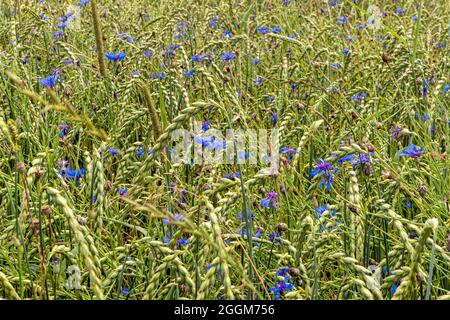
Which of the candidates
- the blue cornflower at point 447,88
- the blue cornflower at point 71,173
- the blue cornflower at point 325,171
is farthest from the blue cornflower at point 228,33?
the blue cornflower at point 325,171

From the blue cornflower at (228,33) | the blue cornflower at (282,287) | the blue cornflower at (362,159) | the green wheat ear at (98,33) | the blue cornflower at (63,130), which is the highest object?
the blue cornflower at (228,33)

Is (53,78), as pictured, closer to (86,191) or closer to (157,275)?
(86,191)

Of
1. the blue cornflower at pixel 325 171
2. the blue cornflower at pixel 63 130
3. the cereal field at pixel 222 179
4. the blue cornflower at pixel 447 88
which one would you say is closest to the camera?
the cereal field at pixel 222 179

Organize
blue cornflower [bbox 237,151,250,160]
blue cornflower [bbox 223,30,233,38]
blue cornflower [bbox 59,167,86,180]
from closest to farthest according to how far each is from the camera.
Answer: blue cornflower [bbox 237,151,250,160], blue cornflower [bbox 59,167,86,180], blue cornflower [bbox 223,30,233,38]

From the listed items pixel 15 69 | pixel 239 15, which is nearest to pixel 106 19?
pixel 239 15

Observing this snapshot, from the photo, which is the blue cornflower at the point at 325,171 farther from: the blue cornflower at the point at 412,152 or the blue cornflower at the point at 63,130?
the blue cornflower at the point at 63,130

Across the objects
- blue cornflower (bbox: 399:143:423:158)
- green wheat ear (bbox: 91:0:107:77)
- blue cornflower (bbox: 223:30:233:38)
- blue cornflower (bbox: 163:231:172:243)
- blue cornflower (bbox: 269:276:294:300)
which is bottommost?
blue cornflower (bbox: 269:276:294:300)

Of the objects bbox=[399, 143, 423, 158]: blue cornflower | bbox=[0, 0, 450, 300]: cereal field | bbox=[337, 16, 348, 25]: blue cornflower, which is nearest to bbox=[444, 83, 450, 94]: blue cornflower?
bbox=[0, 0, 450, 300]: cereal field

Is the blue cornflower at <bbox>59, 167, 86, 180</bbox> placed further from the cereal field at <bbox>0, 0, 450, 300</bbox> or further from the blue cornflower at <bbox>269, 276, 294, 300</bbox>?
the blue cornflower at <bbox>269, 276, 294, 300</bbox>

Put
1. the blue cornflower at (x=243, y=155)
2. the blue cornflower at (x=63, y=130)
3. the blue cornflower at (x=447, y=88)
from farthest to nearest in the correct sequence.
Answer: the blue cornflower at (x=447, y=88), the blue cornflower at (x=63, y=130), the blue cornflower at (x=243, y=155)

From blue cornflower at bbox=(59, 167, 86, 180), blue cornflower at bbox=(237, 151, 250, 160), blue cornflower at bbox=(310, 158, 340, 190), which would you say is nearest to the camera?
blue cornflower at bbox=(237, 151, 250, 160)

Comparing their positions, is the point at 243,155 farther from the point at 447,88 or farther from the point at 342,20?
the point at 342,20

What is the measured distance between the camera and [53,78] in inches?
112
